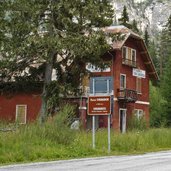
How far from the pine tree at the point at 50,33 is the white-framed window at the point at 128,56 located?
13678 mm

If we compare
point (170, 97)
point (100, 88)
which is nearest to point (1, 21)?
point (100, 88)

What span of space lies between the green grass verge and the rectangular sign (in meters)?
1.37

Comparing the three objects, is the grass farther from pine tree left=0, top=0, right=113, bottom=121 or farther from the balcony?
the balcony

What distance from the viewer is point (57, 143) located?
2217 cm

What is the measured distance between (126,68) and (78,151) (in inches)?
1261

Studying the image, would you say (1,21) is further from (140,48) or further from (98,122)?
(140,48)

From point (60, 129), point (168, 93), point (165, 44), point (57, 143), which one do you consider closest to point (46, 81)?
point (60, 129)

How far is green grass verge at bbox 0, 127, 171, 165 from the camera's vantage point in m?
19.1

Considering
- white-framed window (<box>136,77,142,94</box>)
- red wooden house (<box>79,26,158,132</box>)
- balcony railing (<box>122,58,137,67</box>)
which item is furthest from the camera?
white-framed window (<box>136,77,142,94</box>)

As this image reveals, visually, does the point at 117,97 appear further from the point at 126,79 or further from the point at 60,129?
the point at 60,129

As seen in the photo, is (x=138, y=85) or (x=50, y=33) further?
(x=138, y=85)

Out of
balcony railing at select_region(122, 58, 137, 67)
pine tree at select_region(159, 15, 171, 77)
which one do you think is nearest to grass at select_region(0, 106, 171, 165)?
balcony railing at select_region(122, 58, 137, 67)

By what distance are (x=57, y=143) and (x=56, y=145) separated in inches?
18.5

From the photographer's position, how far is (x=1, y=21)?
3638cm
